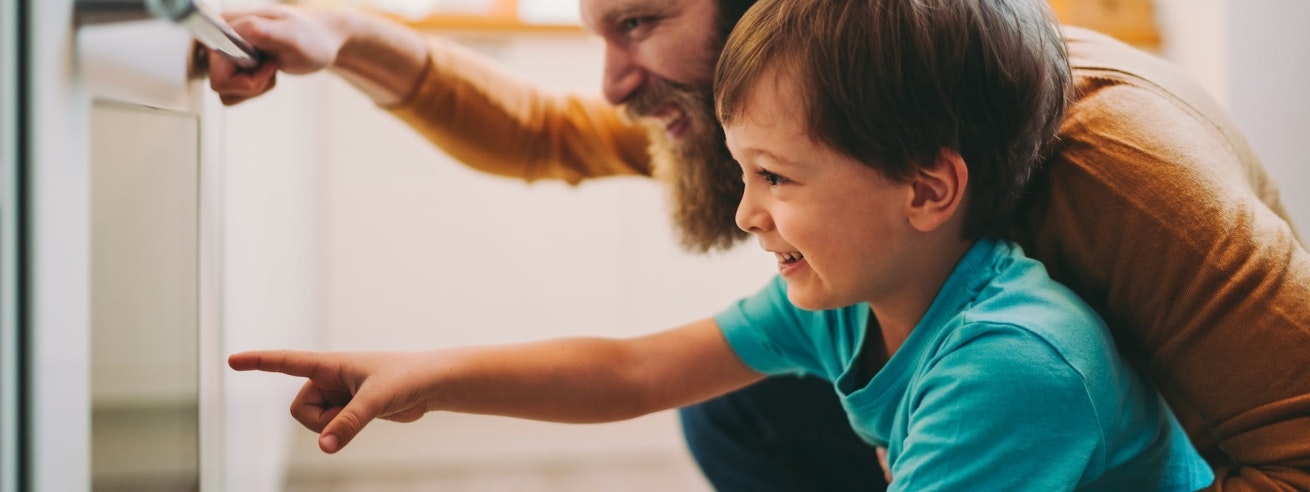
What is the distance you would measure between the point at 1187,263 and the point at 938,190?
0.17 metres

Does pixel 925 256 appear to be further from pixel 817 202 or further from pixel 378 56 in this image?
pixel 378 56

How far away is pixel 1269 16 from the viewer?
141 cm

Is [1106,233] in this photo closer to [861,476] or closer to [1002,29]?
[1002,29]

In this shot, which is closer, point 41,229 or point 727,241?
point 41,229

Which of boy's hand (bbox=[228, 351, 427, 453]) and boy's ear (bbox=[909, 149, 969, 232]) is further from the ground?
boy's ear (bbox=[909, 149, 969, 232])

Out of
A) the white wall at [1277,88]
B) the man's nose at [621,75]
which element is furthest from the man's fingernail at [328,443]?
the white wall at [1277,88]

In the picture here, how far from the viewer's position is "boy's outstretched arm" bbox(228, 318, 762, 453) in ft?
2.35

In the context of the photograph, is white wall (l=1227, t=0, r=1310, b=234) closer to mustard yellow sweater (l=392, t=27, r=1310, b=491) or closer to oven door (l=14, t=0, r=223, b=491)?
mustard yellow sweater (l=392, t=27, r=1310, b=491)

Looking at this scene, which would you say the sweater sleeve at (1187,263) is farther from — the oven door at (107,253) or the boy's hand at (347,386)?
the oven door at (107,253)

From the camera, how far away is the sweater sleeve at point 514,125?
1151 millimetres

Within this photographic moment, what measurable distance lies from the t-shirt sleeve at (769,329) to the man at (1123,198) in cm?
16

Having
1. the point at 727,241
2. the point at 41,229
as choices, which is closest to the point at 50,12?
the point at 41,229

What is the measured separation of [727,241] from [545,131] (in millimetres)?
297

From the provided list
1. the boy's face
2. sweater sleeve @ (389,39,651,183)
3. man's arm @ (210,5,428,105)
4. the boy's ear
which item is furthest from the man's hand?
the boy's ear
